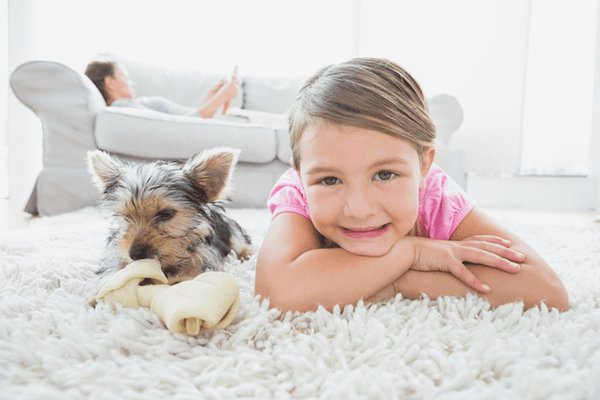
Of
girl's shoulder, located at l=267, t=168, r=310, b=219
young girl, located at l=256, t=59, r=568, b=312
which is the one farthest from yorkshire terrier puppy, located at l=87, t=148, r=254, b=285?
young girl, located at l=256, t=59, r=568, b=312

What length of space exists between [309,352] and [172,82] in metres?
4.61

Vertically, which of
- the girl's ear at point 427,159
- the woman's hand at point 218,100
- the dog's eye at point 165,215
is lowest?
the dog's eye at point 165,215

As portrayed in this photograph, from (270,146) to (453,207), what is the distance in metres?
2.37

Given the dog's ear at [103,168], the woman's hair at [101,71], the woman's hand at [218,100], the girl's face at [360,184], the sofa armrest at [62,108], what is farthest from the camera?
the woman's hair at [101,71]

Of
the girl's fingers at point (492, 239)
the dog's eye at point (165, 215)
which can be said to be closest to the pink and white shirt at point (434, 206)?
the girl's fingers at point (492, 239)

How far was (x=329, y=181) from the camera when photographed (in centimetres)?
97

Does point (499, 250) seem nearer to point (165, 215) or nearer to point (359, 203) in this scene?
point (359, 203)

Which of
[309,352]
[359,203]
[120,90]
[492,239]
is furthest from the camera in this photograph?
[120,90]

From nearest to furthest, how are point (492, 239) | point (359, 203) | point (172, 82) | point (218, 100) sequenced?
point (359, 203) → point (492, 239) → point (218, 100) → point (172, 82)

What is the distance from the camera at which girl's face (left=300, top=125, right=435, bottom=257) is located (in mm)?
897

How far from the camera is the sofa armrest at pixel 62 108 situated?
9.47 feet

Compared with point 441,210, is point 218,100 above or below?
above

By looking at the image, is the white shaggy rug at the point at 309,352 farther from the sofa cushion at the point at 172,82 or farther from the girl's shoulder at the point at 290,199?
the sofa cushion at the point at 172,82

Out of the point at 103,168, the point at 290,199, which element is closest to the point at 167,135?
the point at 103,168
